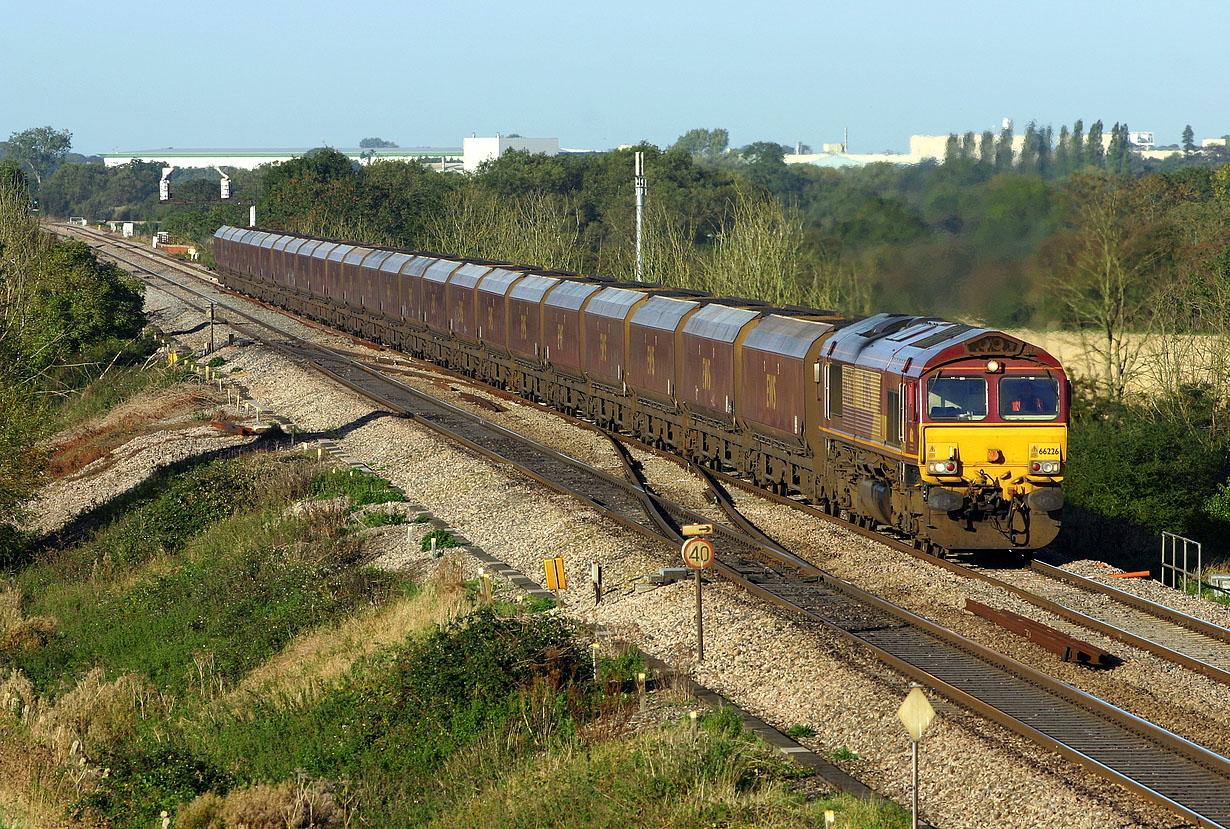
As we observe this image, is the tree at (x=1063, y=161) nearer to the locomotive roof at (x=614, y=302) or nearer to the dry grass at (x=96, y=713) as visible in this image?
the locomotive roof at (x=614, y=302)

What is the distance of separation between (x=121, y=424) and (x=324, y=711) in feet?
90.3

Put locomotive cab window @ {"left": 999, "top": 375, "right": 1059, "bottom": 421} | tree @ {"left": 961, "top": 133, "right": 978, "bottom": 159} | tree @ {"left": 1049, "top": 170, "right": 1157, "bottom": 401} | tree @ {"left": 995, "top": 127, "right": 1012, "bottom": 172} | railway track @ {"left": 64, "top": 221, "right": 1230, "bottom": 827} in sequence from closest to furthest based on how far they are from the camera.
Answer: railway track @ {"left": 64, "top": 221, "right": 1230, "bottom": 827}, locomotive cab window @ {"left": 999, "top": 375, "right": 1059, "bottom": 421}, tree @ {"left": 1049, "top": 170, "right": 1157, "bottom": 401}, tree @ {"left": 995, "top": 127, "right": 1012, "bottom": 172}, tree @ {"left": 961, "top": 133, "right": 978, "bottom": 159}

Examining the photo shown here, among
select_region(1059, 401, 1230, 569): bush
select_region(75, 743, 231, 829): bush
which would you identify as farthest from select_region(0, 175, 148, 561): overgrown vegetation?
select_region(1059, 401, 1230, 569): bush

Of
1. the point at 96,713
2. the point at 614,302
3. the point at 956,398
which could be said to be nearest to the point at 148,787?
the point at 96,713

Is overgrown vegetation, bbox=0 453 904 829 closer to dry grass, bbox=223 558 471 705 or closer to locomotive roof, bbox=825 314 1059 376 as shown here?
dry grass, bbox=223 558 471 705

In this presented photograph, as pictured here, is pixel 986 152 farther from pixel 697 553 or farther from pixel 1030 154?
pixel 697 553

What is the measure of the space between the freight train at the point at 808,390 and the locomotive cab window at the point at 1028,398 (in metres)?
0.02

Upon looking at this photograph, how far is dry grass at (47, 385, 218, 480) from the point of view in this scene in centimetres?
3844

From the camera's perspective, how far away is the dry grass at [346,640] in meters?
18.6

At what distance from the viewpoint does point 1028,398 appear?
19.8 m

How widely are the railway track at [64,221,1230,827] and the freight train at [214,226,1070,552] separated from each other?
198 centimetres

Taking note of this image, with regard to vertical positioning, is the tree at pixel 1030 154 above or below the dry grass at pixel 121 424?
above

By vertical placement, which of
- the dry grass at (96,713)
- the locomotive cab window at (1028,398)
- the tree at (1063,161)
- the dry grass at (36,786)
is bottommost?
the dry grass at (96,713)

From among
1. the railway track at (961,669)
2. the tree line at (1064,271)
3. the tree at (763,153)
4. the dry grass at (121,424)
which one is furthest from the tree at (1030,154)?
the tree at (763,153)
